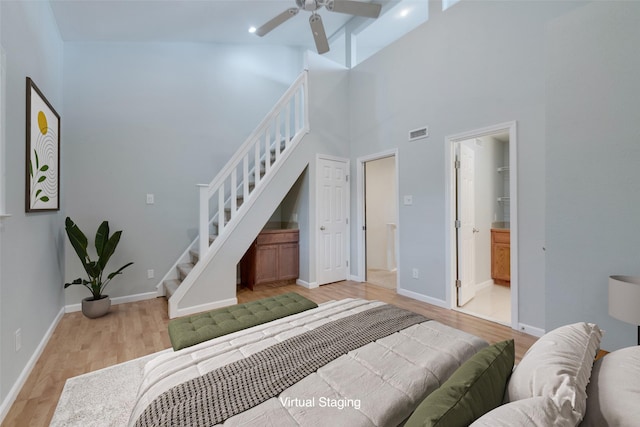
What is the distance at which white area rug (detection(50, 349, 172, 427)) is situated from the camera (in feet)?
5.31

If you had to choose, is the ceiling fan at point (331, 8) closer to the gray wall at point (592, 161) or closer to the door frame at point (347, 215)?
the gray wall at point (592, 161)

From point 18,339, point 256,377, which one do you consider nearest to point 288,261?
point 18,339

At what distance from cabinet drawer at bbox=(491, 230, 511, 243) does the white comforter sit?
3696 millimetres

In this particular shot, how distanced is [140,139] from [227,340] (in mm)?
3462

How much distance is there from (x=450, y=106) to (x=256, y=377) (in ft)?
11.6

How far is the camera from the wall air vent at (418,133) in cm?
361

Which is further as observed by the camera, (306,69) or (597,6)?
(306,69)

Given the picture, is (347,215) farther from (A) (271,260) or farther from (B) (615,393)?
(B) (615,393)

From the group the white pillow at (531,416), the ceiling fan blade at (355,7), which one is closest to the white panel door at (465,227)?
the ceiling fan blade at (355,7)

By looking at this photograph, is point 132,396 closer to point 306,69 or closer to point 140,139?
point 140,139

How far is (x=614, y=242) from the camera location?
1.88 metres

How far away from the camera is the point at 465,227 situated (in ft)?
11.5

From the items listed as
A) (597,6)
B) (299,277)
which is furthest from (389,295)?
(597,6)

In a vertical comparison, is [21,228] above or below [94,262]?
above
